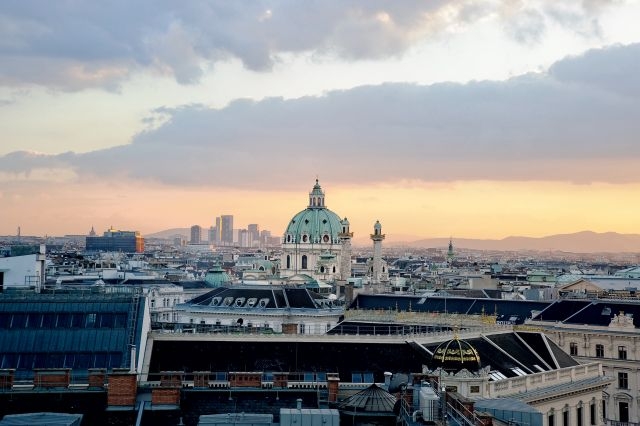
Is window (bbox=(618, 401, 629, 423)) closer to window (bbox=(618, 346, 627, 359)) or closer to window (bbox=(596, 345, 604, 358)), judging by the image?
window (bbox=(618, 346, 627, 359))

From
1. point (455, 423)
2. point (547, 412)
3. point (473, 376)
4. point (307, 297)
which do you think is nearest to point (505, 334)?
point (547, 412)

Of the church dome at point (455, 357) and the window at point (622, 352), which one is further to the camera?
the window at point (622, 352)

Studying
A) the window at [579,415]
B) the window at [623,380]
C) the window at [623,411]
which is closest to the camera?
the window at [579,415]

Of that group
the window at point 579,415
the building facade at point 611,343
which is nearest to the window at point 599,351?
the building facade at point 611,343

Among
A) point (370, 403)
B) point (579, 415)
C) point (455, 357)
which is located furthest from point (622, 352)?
point (370, 403)

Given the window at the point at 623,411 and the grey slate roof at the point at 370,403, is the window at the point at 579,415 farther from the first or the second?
the grey slate roof at the point at 370,403

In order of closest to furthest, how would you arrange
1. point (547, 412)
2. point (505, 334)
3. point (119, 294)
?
point (119, 294) < point (547, 412) < point (505, 334)

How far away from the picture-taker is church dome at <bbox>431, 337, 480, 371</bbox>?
5712cm

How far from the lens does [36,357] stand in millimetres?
49469

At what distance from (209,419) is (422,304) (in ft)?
298

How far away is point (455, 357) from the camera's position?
57.2m

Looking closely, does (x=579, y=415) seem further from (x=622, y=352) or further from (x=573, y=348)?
(x=573, y=348)

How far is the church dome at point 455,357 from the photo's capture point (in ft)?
187

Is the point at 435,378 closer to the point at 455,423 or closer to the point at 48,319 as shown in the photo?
the point at 455,423
